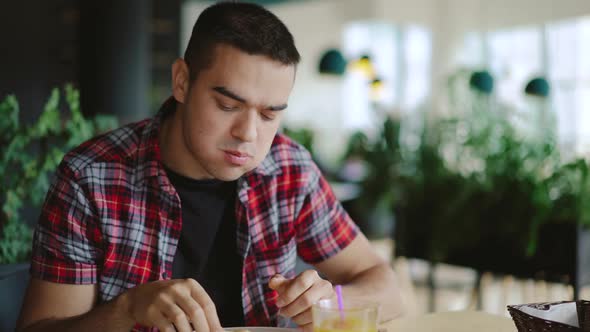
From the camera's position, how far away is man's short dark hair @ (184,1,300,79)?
3.87 ft

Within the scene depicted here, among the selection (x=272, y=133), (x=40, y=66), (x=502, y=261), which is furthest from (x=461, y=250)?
(x=40, y=66)

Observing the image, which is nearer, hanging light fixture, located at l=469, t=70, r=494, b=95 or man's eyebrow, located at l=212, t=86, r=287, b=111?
man's eyebrow, located at l=212, t=86, r=287, b=111

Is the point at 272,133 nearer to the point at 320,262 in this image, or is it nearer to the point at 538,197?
the point at 320,262

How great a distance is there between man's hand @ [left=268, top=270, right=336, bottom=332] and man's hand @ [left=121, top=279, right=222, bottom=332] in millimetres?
141

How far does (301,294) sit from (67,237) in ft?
1.60

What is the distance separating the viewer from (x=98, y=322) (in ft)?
3.52

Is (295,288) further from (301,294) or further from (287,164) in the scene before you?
(287,164)

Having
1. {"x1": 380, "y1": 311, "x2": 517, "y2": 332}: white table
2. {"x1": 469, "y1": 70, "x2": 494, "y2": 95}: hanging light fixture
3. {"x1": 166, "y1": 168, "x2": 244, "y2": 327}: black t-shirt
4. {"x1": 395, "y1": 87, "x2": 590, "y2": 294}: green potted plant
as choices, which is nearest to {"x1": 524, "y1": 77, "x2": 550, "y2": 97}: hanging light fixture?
{"x1": 469, "y1": 70, "x2": 494, "y2": 95}: hanging light fixture

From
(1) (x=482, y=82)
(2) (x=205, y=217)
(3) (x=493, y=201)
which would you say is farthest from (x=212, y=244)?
(1) (x=482, y=82)

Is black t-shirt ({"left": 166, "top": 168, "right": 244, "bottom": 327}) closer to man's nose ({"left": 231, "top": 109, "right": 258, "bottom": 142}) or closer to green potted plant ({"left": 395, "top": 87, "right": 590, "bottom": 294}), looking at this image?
man's nose ({"left": 231, "top": 109, "right": 258, "bottom": 142})

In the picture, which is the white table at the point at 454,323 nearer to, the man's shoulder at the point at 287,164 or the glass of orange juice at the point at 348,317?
the glass of orange juice at the point at 348,317

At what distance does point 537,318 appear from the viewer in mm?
888

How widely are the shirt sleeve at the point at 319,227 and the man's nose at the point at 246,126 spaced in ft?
1.14

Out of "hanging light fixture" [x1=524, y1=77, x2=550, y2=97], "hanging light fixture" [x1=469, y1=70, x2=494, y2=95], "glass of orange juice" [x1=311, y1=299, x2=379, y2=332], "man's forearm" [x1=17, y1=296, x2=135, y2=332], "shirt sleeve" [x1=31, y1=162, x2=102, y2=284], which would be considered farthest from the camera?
"hanging light fixture" [x1=469, y1=70, x2=494, y2=95]
